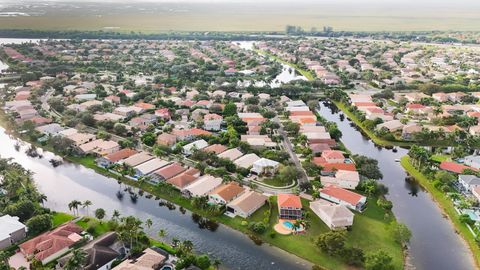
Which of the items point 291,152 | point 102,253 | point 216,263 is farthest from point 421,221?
point 102,253

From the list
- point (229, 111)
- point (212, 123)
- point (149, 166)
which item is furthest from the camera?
point (229, 111)

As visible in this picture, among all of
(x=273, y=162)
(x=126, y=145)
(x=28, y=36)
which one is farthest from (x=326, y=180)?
(x=28, y=36)

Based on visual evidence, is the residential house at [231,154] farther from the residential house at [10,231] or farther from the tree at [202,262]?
the residential house at [10,231]

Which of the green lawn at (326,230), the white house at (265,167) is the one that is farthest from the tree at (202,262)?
the white house at (265,167)

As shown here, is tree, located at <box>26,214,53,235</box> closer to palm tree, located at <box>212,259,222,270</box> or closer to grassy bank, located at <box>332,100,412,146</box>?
palm tree, located at <box>212,259,222,270</box>

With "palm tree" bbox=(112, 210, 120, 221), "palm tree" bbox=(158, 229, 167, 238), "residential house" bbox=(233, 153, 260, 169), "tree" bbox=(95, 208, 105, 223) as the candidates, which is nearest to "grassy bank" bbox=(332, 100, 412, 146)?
"residential house" bbox=(233, 153, 260, 169)

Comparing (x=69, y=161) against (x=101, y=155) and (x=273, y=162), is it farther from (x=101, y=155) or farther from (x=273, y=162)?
(x=273, y=162)

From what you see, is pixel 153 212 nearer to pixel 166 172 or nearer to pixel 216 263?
pixel 166 172
